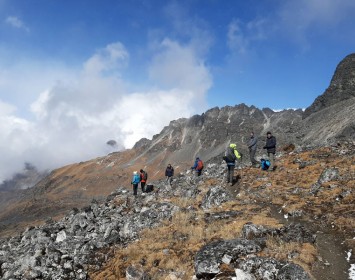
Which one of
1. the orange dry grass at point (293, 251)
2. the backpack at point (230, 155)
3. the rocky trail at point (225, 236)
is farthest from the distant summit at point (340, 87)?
the orange dry grass at point (293, 251)

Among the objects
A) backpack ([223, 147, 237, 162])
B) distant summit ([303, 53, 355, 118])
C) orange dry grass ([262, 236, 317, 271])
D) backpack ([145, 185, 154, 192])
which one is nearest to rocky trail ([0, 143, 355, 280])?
orange dry grass ([262, 236, 317, 271])

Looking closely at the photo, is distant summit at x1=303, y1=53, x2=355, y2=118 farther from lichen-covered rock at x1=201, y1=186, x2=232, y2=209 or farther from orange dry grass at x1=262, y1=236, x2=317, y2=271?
orange dry grass at x1=262, y1=236, x2=317, y2=271

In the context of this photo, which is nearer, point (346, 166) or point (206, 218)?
point (206, 218)

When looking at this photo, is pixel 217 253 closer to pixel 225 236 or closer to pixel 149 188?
pixel 225 236

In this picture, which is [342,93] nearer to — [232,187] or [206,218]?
[232,187]

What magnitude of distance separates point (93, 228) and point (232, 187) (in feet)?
37.9

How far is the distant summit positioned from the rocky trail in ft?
323

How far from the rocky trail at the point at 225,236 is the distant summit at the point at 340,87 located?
98.5 meters

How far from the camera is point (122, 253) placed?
58.3ft

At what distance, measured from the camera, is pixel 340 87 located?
121000 mm

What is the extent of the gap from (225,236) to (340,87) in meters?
120

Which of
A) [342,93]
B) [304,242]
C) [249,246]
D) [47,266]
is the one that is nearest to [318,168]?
[304,242]

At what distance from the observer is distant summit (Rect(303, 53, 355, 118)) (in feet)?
387

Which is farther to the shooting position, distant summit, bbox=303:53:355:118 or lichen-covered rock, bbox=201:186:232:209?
distant summit, bbox=303:53:355:118
